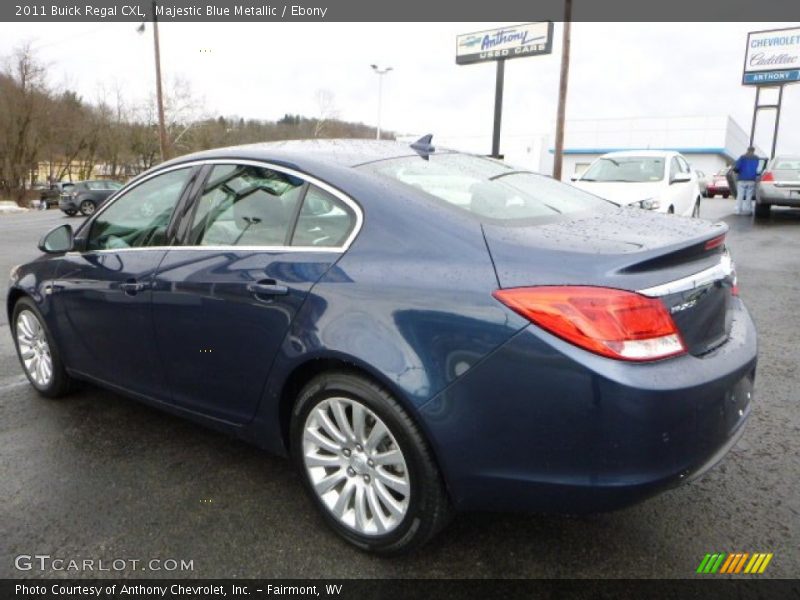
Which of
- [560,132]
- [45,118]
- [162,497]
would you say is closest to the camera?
[162,497]

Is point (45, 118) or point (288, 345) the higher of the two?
point (45, 118)

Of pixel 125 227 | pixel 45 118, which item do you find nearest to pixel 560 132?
pixel 125 227

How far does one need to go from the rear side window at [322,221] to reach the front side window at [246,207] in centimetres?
5

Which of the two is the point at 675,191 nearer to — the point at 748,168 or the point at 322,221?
the point at 748,168

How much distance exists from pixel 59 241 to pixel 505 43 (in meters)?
29.2

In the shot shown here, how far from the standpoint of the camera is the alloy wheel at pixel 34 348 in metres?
3.72

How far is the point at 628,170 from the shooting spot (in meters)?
10.0

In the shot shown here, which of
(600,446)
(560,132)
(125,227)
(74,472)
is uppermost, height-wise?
(560,132)

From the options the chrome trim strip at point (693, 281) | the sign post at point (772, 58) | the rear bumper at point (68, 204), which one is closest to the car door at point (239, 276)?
the chrome trim strip at point (693, 281)

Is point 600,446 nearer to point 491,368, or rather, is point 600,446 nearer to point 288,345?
point 491,368

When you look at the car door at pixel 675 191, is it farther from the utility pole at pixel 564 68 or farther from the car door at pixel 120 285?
the utility pole at pixel 564 68

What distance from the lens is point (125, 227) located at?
3.23 m

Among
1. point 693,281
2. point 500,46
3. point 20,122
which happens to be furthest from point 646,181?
point 20,122

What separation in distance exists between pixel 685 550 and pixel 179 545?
1962 millimetres
